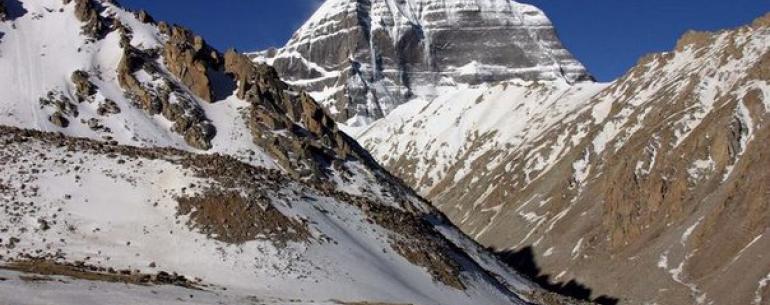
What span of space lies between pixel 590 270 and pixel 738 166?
85.0 ft

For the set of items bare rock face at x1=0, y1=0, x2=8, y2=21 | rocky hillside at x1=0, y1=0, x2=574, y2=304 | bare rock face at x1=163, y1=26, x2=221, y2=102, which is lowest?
rocky hillside at x1=0, y1=0, x2=574, y2=304

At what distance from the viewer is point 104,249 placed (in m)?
50.3

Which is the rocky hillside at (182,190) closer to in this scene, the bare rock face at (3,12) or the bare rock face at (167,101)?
the bare rock face at (167,101)

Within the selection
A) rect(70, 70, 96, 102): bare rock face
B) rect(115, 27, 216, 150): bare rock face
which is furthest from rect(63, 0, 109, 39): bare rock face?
rect(70, 70, 96, 102): bare rock face

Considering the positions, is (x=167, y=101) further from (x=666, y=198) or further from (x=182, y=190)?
(x=666, y=198)

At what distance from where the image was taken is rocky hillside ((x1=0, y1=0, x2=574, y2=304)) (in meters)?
48.5

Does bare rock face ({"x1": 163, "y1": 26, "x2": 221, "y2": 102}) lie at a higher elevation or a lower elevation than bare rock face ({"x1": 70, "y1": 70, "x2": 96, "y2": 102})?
higher

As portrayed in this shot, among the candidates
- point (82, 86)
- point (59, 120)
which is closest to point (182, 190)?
point (59, 120)

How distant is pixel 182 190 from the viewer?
56312 mm

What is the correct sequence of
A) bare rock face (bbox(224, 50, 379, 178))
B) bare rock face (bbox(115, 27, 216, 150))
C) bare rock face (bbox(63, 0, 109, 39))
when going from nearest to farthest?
bare rock face (bbox(115, 27, 216, 150)), bare rock face (bbox(224, 50, 379, 178)), bare rock face (bbox(63, 0, 109, 39))

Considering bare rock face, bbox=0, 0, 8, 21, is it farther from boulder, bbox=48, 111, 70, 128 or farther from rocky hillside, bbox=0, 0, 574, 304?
boulder, bbox=48, 111, 70, 128

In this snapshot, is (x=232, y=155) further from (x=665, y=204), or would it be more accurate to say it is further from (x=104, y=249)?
(x=665, y=204)

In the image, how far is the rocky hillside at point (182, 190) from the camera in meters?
48.5

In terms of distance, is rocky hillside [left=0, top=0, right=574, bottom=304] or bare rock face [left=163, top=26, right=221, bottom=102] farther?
bare rock face [left=163, top=26, right=221, bottom=102]
